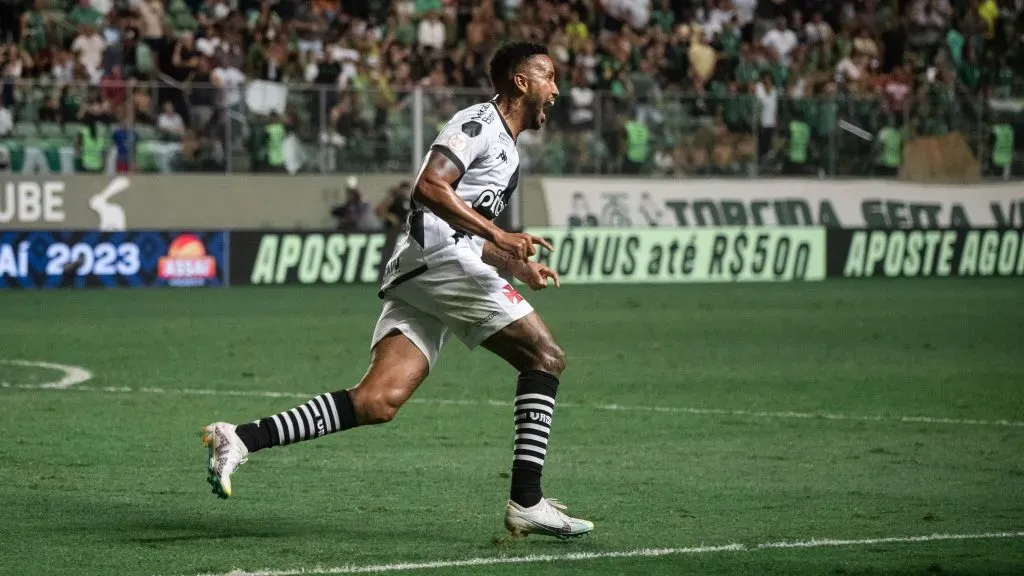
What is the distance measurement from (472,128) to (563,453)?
129 inches

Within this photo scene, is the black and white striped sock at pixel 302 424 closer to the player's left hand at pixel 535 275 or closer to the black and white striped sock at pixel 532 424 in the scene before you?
the black and white striped sock at pixel 532 424

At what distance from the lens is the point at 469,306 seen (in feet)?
22.5

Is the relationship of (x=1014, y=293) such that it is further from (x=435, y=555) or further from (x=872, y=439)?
(x=435, y=555)

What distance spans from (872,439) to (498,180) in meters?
4.32

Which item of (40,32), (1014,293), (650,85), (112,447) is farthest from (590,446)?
(650,85)

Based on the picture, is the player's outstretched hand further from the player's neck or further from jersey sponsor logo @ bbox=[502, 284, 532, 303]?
the player's neck

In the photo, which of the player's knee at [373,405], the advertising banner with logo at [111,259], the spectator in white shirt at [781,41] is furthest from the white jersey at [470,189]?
the spectator in white shirt at [781,41]

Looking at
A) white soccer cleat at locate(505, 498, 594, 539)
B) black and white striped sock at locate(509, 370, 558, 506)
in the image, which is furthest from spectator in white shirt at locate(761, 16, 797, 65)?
white soccer cleat at locate(505, 498, 594, 539)

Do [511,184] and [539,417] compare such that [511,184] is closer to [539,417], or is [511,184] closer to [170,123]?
[539,417]

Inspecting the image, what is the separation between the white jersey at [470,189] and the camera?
6840mm

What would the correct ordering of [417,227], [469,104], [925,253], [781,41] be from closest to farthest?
1. [417,227]
2. [469,104]
3. [925,253]
4. [781,41]

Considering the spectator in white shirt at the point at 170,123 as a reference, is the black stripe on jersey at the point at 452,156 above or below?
A: above

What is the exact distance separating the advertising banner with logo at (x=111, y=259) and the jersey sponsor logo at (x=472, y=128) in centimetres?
1850

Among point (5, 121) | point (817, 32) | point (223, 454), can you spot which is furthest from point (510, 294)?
point (817, 32)
